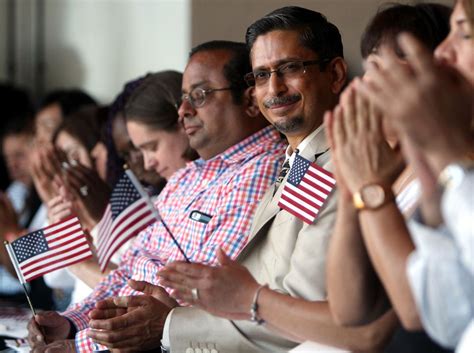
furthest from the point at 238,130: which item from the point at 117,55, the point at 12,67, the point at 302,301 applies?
the point at 12,67

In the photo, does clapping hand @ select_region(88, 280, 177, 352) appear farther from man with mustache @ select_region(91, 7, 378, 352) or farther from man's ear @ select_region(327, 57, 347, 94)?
man's ear @ select_region(327, 57, 347, 94)

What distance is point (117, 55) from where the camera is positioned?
317 inches

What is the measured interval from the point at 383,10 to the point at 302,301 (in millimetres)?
1045

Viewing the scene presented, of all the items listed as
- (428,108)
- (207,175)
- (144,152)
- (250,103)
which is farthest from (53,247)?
(428,108)

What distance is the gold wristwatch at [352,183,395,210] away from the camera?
2107 millimetres

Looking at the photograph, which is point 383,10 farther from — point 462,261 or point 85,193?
point 85,193

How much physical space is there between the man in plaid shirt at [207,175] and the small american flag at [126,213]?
0.06 meters

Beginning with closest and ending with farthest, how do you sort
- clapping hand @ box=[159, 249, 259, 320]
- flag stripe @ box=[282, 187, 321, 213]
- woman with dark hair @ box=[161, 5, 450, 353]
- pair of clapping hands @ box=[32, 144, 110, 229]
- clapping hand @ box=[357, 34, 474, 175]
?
clapping hand @ box=[357, 34, 474, 175] < woman with dark hair @ box=[161, 5, 450, 353] < clapping hand @ box=[159, 249, 259, 320] < flag stripe @ box=[282, 187, 321, 213] < pair of clapping hands @ box=[32, 144, 110, 229]

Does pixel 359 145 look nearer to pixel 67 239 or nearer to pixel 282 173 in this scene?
pixel 282 173

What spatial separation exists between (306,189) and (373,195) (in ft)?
2.20

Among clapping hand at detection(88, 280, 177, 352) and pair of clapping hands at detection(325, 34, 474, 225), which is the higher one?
pair of clapping hands at detection(325, 34, 474, 225)

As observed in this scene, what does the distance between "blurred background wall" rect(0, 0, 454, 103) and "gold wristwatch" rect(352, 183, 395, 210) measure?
14.7 ft

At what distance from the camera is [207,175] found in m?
3.58

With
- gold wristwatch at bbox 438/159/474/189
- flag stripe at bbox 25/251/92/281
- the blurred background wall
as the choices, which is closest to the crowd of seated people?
gold wristwatch at bbox 438/159/474/189
